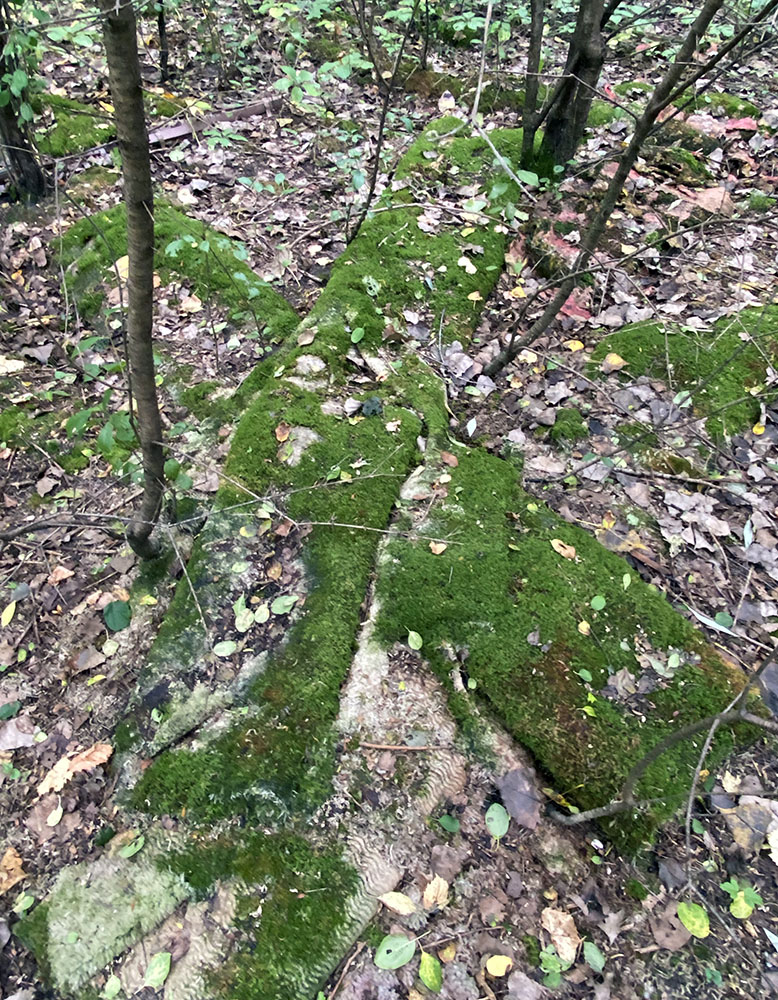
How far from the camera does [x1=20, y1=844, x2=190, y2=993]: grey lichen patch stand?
2.16 m

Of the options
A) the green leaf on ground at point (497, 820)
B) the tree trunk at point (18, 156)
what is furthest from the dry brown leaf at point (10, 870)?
the tree trunk at point (18, 156)

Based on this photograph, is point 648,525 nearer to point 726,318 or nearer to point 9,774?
point 726,318

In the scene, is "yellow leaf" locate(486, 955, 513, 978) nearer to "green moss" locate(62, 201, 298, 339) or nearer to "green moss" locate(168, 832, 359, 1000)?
"green moss" locate(168, 832, 359, 1000)

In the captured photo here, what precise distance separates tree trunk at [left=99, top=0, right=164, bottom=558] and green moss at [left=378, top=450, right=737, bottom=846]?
1164 millimetres

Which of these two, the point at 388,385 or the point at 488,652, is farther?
the point at 388,385

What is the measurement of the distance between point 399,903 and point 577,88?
200 inches

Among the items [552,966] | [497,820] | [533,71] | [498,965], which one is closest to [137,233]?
[497,820]

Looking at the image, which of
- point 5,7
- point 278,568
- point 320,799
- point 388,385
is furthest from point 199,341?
point 320,799

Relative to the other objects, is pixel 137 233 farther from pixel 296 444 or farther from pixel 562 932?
pixel 562 932

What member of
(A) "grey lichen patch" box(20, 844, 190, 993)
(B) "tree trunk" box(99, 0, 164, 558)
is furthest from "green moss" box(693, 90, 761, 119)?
(A) "grey lichen patch" box(20, 844, 190, 993)

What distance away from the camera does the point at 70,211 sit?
16.6 ft

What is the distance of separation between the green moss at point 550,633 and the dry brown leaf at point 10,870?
1668 mm

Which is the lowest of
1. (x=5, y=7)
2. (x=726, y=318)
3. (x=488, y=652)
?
(x=488, y=652)

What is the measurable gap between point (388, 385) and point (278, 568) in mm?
1366
